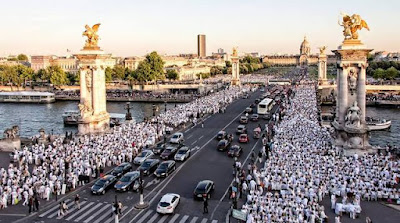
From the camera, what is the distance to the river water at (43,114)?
7066cm

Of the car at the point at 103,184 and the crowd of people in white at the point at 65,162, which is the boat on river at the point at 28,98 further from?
the car at the point at 103,184

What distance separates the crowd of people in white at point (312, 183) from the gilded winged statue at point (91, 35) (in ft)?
79.4

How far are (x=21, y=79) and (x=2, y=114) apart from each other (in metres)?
59.6

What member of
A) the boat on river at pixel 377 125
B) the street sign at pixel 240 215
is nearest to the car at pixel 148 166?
the street sign at pixel 240 215

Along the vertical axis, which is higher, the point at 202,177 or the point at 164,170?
the point at 164,170

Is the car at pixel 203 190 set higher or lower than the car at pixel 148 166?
lower

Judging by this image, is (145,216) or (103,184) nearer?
(145,216)

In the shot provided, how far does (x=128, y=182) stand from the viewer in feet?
95.3

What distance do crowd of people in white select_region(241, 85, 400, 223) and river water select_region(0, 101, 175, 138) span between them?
44.4 meters

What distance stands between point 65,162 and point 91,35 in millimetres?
19085

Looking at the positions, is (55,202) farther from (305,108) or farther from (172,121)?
(305,108)

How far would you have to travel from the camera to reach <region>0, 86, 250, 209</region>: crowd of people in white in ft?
92.3

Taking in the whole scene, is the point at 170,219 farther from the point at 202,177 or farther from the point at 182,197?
the point at 202,177

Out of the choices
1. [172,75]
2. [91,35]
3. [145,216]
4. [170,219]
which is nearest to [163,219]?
[170,219]
